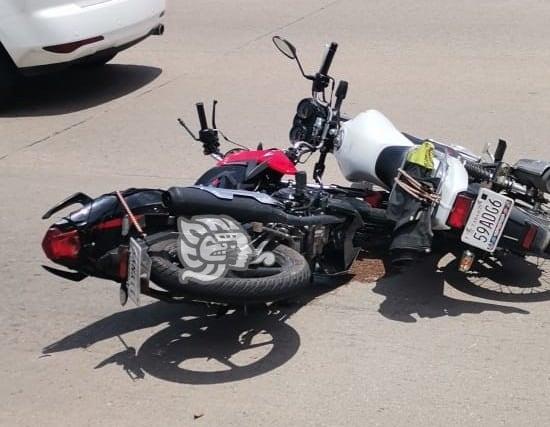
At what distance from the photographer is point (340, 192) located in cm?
568

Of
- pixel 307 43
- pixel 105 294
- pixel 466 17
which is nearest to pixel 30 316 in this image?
pixel 105 294

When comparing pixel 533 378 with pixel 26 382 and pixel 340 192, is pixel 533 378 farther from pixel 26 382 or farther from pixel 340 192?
pixel 26 382

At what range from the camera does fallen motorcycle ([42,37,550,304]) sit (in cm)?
463

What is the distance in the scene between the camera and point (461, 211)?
504 cm

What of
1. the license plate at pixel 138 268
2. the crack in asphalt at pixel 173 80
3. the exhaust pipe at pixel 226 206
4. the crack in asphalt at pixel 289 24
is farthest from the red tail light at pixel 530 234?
the crack in asphalt at pixel 289 24

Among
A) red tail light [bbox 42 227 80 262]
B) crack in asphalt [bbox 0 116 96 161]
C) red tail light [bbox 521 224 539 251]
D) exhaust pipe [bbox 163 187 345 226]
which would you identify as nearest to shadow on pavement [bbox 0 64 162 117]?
crack in asphalt [bbox 0 116 96 161]

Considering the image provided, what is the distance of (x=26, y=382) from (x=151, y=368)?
0.59m

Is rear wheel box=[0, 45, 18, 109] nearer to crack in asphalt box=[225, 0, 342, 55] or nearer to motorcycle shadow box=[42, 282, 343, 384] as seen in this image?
crack in asphalt box=[225, 0, 342, 55]

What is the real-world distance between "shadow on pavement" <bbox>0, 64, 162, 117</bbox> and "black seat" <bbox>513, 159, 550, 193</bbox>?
5.38 metres

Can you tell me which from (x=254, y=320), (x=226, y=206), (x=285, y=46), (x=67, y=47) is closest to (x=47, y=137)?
(x=67, y=47)

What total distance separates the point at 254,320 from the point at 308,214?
0.62 meters

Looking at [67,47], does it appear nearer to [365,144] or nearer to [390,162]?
[365,144]

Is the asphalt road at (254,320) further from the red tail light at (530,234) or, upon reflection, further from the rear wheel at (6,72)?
the red tail light at (530,234)

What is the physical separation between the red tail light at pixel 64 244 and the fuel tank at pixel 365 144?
165cm
